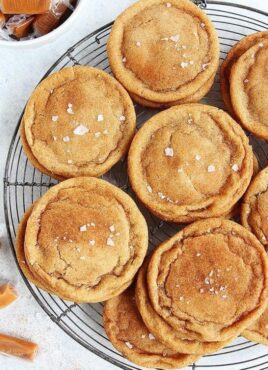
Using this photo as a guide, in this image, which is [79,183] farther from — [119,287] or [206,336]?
[206,336]

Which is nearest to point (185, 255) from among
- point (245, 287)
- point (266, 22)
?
point (245, 287)

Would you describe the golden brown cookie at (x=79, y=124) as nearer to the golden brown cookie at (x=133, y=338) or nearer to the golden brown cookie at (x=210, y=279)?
the golden brown cookie at (x=210, y=279)

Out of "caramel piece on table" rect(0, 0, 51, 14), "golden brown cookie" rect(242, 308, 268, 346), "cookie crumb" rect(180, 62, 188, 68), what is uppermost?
"caramel piece on table" rect(0, 0, 51, 14)

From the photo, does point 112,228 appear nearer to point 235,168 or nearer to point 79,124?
point 79,124

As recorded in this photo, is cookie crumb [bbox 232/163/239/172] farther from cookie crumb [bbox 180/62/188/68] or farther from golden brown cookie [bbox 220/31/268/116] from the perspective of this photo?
cookie crumb [bbox 180/62/188/68]

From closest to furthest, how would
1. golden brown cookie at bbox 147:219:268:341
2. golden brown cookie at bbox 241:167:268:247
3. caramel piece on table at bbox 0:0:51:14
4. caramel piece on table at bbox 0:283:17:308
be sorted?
golden brown cookie at bbox 147:219:268:341, golden brown cookie at bbox 241:167:268:247, caramel piece on table at bbox 0:0:51:14, caramel piece on table at bbox 0:283:17:308

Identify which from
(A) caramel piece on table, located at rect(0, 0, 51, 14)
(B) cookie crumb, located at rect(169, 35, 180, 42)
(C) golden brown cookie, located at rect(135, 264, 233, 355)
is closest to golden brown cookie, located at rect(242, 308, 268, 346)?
(C) golden brown cookie, located at rect(135, 264, 233, 355)
